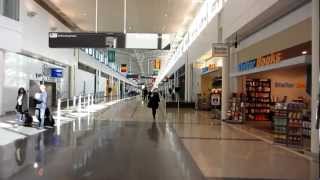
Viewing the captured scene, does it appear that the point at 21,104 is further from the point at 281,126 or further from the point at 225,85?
the point at 281,126

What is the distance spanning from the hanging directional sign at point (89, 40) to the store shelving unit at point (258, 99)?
673 centimetres

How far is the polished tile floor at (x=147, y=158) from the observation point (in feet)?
24.3

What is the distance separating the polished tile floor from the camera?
7.40 meters

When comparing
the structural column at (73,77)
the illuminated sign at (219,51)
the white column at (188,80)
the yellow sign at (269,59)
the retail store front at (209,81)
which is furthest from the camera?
the structural column at (73,77)

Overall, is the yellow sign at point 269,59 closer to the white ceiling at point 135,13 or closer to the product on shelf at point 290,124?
the product on shelf at point 290,124

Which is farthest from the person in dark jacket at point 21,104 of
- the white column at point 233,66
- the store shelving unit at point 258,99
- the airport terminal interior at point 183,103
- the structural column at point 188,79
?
→ the structural column at point 188,79

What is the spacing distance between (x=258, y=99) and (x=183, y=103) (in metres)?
14.8

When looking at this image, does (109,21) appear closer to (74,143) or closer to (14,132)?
(14,132)

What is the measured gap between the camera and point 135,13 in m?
29.2

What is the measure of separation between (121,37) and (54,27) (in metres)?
11.8

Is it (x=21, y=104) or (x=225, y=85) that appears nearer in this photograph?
(x=21, y=104)

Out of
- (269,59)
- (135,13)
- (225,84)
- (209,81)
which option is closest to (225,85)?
(225,84)

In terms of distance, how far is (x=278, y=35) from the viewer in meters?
14.7

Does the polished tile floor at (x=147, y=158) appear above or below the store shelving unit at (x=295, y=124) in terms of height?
below
